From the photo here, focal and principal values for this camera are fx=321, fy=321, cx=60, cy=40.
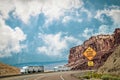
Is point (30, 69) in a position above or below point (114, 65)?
above

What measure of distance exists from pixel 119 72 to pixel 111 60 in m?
7.06

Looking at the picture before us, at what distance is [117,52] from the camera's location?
138ft

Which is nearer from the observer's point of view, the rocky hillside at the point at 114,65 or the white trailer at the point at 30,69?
the rocky hillside at the point at 114,65

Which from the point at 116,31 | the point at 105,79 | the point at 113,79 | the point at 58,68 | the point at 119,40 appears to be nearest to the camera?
the point at 113,79

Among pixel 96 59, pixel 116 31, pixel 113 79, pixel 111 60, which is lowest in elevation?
pixel 113 79

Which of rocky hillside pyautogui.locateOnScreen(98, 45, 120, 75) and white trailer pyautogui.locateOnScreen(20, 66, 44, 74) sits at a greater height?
white trailer pyautogui.locateOnScreen(20, 66, 44, 74)

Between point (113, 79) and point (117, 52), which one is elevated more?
point (117, 52)

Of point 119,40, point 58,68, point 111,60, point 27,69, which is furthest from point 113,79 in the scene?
point 119,40

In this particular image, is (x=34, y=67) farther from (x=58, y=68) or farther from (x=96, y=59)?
(x=96, y=59)

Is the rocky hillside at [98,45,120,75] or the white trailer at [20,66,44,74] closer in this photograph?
the rocky hillside at [98,45,120,75]

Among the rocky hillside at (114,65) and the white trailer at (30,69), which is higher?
the white trailer at (30,69)

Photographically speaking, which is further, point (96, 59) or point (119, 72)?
point (96, 59)

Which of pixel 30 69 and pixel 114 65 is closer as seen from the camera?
pixel 114 65

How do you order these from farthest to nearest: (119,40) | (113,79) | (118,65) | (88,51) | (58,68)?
(119,40), (58,68), (118,65), (88,51), (113,79)
